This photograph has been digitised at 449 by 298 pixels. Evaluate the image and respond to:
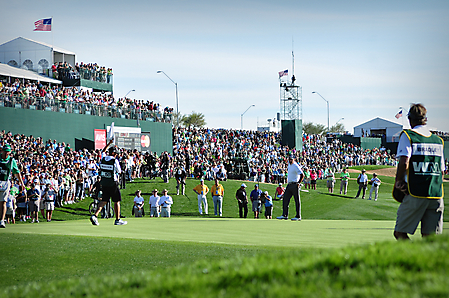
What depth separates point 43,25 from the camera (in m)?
43.1

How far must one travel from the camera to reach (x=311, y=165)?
49.2 metres

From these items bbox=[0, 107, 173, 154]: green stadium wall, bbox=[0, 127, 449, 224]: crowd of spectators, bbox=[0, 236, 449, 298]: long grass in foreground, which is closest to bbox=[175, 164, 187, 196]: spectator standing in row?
bbox=[0, 127, 449, 224]: crowd of spectators

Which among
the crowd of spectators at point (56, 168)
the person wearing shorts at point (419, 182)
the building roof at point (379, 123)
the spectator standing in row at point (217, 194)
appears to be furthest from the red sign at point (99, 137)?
the building roof at point (379, 123)

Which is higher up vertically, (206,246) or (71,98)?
(71,98)

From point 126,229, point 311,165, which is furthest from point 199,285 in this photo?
point 311,165

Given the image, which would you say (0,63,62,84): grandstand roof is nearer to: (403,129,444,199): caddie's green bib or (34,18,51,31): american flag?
(34,18,51,31): american flag

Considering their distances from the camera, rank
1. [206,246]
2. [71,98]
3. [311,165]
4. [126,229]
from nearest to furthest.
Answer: [206,246]
[126,229]
[71,98]
[311,165]

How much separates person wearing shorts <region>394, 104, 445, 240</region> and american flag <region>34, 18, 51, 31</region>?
43850 millimetres

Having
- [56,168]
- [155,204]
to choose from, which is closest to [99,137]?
[56,168]

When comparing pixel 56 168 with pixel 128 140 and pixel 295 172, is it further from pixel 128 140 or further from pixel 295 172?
pixel 295 172

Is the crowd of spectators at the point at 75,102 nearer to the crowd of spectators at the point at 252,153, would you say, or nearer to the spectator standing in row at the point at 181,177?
the crowd of spectators at the point at 252,153

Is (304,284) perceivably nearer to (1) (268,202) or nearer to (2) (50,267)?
(2) (50,267)

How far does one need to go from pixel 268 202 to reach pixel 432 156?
17.6 m

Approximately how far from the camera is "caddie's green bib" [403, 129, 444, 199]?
5.27 metres
